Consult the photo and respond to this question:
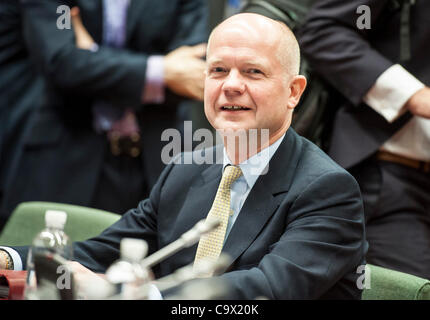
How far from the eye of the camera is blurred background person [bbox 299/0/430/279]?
8.82ft

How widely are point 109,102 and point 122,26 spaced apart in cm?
37

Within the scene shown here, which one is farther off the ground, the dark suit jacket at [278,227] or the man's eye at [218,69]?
the man's eye at [218,69]

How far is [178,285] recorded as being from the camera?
177 centimetres

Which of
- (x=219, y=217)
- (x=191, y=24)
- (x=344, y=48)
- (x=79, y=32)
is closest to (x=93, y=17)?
(x=79, y=32)

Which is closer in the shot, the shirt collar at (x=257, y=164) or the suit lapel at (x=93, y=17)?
the shirt collar at (x=257, y=164)

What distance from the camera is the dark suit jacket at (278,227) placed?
1.81 m

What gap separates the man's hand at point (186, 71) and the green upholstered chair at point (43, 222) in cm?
A: 93

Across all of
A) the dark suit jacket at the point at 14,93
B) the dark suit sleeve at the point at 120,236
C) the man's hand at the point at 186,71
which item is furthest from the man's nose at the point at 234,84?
the dark suit jacket at the point at 14,93

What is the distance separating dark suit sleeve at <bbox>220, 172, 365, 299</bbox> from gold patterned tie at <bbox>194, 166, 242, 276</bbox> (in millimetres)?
163

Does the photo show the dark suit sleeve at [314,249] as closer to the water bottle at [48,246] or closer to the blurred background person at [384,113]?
the water bottle at [48,246]

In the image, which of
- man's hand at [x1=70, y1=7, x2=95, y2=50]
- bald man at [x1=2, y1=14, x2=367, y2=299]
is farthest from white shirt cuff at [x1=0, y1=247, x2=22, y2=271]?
man's hand at [x1=70, y1=7, x2=95, y2=50]

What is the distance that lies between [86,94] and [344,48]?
4.43ft

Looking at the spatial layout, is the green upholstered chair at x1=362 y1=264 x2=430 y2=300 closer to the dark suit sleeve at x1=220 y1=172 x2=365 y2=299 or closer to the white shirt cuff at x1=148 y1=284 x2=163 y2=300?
the dark suit sleeve at x1=220 y1=172 x2=365 y2=299
